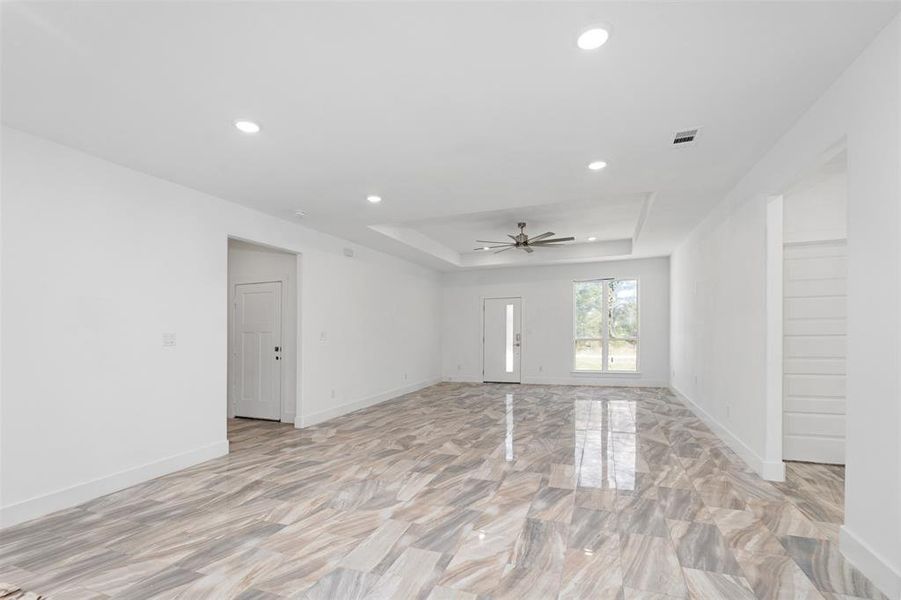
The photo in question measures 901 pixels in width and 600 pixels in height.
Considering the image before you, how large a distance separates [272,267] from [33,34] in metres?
4.41

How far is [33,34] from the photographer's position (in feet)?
6.73

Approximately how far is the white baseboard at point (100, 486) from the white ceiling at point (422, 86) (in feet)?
8.40

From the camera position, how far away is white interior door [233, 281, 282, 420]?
20.6ft

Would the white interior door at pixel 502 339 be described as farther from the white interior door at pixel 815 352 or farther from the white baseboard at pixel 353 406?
the white interior door at pixel 815 352

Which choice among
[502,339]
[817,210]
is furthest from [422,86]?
[502,339]

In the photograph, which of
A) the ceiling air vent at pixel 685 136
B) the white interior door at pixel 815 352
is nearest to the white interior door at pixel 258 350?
the ceiling air vent at pixel 685 136

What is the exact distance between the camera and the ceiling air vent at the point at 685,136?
312cm

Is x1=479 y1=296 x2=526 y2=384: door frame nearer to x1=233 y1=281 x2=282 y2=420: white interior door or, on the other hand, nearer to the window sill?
the window sill

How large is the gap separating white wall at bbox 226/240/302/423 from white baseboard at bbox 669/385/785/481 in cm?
526

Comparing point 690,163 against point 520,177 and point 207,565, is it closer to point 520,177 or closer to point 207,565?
point 520,177

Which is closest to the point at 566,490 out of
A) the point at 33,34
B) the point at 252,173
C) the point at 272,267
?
the point at 252,173

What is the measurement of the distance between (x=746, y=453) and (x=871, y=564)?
2002mm

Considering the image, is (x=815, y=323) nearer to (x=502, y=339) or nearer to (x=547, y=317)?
(x=547, y=317)

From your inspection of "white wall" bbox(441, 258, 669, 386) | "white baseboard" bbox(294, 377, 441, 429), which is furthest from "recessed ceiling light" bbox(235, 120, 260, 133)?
"white wall" bbox(441, 258, 669, 386)
